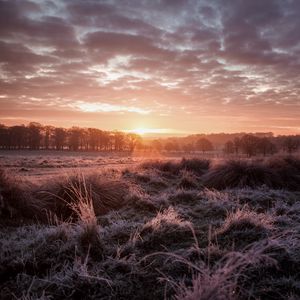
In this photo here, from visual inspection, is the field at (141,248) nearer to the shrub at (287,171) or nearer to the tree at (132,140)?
the shrub at (287,171)

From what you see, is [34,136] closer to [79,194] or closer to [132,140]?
[132,140]

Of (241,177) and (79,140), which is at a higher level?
(79,140)

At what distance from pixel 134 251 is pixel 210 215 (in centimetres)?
284

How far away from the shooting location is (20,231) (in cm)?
567

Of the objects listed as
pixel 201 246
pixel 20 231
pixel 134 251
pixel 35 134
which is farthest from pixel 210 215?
pixel 35 134

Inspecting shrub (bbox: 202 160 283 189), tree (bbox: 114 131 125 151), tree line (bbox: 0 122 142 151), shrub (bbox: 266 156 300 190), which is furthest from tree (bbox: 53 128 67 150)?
shrub (bbox: 202 160 283 189)

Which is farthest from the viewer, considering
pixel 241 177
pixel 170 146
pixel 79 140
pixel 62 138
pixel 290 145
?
pixel 170 146

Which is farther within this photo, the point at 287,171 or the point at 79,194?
the point at 287,171

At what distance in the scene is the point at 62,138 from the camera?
316 ft

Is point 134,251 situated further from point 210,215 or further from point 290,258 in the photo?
point 210,215

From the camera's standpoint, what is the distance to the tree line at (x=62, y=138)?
286 feet

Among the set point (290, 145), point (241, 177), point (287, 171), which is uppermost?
point (290, 145)

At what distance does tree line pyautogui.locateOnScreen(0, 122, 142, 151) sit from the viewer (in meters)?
87.2

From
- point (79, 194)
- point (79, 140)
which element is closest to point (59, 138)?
point (79, 140)
